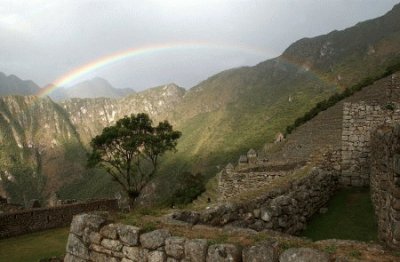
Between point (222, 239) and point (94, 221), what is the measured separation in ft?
7.70

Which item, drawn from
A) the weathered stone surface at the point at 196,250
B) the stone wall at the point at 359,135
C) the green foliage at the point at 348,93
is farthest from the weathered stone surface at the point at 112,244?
the green foliage at the point at 348,93

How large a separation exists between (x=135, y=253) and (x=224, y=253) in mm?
1551

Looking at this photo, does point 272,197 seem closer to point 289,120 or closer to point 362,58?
point 289,120

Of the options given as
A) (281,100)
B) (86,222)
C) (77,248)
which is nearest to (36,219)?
(77,248)

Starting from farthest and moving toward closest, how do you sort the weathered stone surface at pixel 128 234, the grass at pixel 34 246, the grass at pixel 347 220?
the grass at pixel 34 246, the grass at pixel 347 220, the weathered stone surface at pixel 128 234

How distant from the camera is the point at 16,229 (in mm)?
18391

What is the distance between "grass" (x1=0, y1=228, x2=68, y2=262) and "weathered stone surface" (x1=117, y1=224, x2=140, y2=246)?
8.62 metres

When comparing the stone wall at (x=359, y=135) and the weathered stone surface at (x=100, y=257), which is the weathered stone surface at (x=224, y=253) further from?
the stone wall at (x=359, y=135)

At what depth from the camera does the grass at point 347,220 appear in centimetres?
845

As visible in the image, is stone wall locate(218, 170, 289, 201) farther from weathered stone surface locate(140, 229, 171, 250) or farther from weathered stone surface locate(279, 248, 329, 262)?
weathered stone surface locate(279, 248, 329, 262)

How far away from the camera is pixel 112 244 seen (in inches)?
245

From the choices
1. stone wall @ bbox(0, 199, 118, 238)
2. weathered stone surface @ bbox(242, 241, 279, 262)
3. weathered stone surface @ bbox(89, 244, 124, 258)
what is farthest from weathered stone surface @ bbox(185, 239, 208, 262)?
stone wall @ bbox(0, 199, 118, 238)

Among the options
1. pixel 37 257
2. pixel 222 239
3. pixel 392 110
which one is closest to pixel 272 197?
pixel 222 239

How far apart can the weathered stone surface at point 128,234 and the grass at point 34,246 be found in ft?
Answer: 28.3
